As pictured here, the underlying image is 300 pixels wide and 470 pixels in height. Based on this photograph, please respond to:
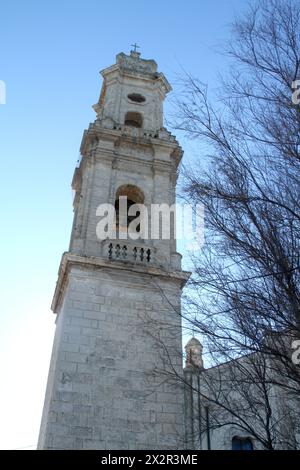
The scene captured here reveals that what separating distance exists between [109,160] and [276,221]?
1218 centimetres

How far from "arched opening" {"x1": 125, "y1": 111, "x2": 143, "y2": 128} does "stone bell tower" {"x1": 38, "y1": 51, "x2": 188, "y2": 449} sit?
4.91 feet

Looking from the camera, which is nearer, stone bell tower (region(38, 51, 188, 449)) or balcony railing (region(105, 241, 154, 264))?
stone bell tower (region(38, 51, 188, 449))

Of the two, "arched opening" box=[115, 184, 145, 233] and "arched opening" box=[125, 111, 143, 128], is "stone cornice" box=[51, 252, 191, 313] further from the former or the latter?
"arched opening" box=[125, 111, 143, 128]

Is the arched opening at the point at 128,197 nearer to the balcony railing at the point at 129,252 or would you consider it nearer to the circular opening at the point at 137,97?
the balcony railing at the point at 129,252

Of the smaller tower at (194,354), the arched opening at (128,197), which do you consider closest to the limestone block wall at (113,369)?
the smaller tower at (194,354)

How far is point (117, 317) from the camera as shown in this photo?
51.5ft

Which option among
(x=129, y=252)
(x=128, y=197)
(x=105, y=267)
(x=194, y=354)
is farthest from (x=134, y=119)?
(x=194, y=354)

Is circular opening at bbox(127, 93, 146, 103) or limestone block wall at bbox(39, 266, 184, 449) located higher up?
circular opening at bbox(127, 93, 146, 103)

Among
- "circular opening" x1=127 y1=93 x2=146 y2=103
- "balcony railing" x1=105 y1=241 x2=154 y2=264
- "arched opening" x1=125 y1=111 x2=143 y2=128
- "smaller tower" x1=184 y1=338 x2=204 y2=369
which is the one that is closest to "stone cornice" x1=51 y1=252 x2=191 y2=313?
"balcony railing" x1=105 y1=241 x2=154 y2=264

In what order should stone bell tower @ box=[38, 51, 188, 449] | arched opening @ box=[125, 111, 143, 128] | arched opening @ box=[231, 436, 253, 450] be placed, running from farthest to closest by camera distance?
arched opening @ box=[125, 111, 143, 128] → arched opening @ box=[231, 436, 253, 450] → stone bell tower @ box=[38, 51, 188, 449]

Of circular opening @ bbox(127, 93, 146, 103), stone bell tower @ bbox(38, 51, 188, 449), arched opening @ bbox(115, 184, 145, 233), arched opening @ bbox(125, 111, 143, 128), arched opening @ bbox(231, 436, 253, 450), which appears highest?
circular opening @ bbox(127, 93, 146, 103)

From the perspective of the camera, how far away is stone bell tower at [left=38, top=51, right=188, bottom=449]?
1367cm

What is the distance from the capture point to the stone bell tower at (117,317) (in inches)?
538

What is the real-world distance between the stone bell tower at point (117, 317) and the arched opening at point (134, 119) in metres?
1.50
